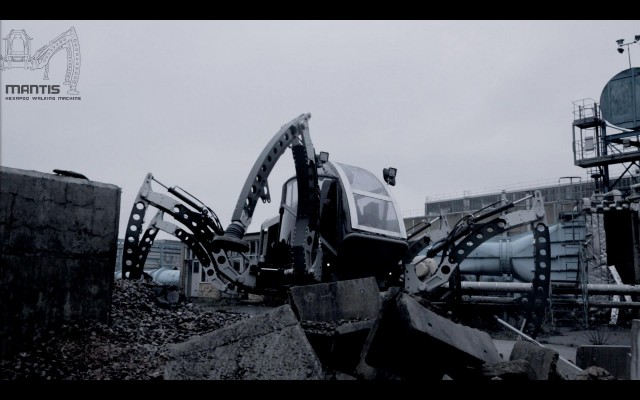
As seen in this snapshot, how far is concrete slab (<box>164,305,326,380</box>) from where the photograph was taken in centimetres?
389

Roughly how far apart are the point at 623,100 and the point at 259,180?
69.1ft

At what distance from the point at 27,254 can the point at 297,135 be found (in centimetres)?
553

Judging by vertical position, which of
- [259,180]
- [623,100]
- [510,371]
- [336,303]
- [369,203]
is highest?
[623,100]

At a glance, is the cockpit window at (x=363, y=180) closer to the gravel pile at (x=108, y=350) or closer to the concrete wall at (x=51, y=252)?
the gravel pile at (x=108, y=350)

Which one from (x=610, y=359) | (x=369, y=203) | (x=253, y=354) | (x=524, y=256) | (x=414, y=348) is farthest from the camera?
(x=524, y=256)

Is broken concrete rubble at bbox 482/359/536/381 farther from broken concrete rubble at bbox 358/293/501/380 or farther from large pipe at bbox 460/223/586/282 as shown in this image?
large pipe at bbox 460/223/586/282

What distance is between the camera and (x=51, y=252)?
182 inches

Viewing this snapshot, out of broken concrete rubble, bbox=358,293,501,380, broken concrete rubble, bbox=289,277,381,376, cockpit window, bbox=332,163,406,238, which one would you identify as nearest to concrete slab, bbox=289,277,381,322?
broken concrete rubble, bbox=289,277,381,376

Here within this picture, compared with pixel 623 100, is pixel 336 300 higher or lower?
lower

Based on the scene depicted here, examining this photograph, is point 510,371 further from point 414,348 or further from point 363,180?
point 363,180

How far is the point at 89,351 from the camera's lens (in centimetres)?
456

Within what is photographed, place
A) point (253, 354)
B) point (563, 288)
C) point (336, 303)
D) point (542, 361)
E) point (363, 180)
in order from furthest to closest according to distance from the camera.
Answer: point (563, 288) < point (363, 180) < point (336, 303) < point (542, 361) < point (253, 354)

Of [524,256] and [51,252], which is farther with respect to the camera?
[524,256]

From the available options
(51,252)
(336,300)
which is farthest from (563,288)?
(51,252)
